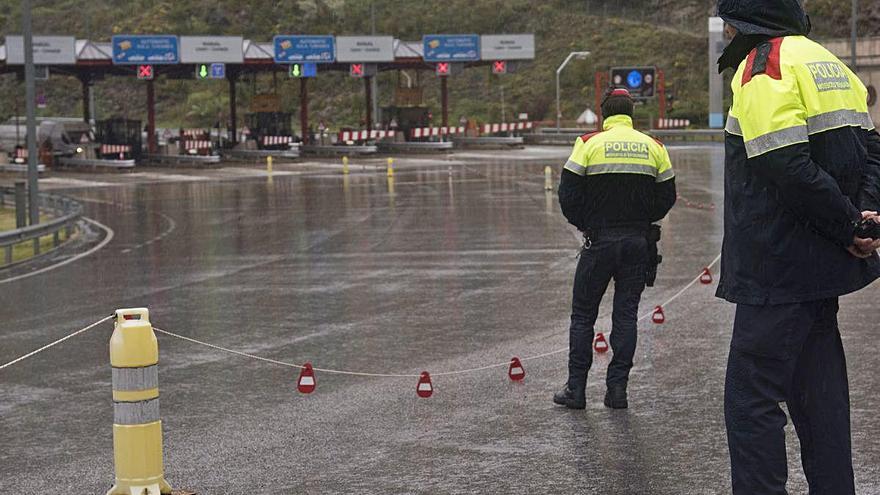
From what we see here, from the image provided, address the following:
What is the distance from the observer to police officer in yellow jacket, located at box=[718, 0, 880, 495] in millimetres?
5242

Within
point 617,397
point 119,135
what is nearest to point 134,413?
point 617,397

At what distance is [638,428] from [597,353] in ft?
9.87

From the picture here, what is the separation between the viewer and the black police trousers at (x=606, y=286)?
9422mm

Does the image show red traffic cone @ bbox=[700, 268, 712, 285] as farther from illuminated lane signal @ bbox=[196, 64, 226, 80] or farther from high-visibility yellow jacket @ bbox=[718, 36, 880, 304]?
illuminated lane signal @ bbox=[196, 64, 226, 80]

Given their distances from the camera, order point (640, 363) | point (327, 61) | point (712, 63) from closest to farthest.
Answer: point (640, 363) → point (327, 61) → point (712, 63)

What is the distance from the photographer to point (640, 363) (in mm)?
11102

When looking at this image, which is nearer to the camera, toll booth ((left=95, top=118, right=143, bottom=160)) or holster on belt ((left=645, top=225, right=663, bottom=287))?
holster on belt ((left=645, top=225, right=663, bottom=287))

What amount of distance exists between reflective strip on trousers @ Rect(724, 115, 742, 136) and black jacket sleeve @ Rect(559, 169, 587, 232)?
3.81 meters

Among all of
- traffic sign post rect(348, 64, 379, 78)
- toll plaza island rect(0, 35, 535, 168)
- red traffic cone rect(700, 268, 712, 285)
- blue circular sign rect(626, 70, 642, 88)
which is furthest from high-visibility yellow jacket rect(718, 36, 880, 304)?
blue circular sign rect(626, 70, 642, 88)

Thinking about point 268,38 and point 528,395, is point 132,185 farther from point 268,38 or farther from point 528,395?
point 268,38

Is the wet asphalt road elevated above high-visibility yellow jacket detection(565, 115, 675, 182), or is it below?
below

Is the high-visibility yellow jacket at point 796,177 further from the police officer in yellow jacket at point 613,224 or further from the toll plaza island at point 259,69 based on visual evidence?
the toll plaza island at point 259,69

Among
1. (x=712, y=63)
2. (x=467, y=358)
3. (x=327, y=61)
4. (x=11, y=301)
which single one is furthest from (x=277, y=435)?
(x=712, y=63)

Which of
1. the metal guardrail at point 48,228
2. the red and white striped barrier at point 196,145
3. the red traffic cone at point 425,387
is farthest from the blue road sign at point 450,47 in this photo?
the red traffic cone at point 425,387
